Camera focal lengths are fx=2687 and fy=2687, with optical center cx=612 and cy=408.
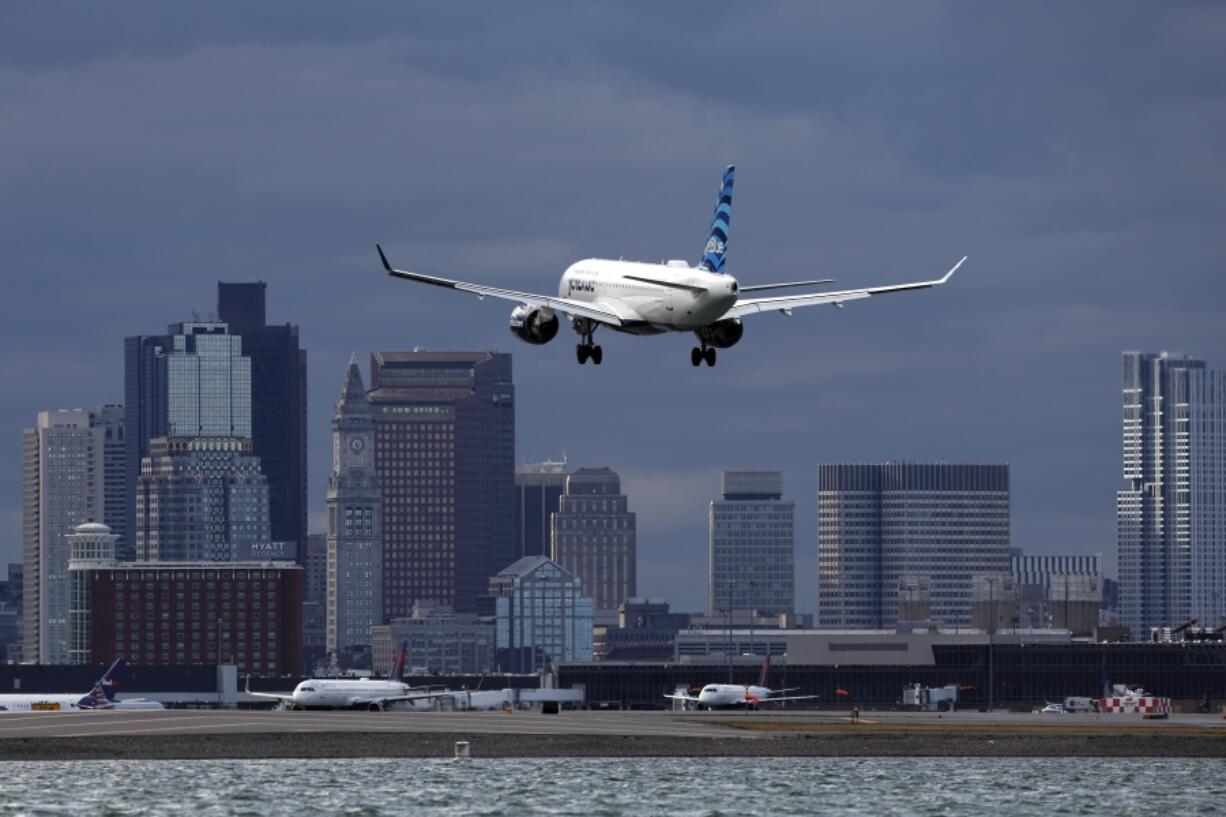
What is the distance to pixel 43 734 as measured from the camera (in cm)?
19625

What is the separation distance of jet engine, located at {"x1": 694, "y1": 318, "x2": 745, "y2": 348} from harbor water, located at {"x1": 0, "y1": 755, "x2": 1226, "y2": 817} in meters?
27.4

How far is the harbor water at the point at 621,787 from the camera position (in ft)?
490

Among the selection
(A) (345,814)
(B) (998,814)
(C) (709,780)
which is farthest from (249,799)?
(B) (998,814)

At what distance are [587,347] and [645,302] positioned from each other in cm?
575

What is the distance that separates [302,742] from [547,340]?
41124mm

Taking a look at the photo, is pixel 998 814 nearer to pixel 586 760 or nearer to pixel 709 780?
pixel 709 780

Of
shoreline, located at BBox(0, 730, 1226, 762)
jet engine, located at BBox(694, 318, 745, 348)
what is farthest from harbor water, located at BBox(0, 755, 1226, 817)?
jet engine, located at BBox(694, 318, 745, 348)

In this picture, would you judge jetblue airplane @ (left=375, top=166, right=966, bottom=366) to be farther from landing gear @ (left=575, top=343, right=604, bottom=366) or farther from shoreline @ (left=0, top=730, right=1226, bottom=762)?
shoreline @ (left=0, top=730, right=1226, bottom=762)

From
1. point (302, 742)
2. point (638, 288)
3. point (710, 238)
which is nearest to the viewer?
point (638, 288)

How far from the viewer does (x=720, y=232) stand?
18012cm

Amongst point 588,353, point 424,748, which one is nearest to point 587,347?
point 588,353

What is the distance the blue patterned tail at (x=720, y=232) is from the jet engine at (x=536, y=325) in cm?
1212

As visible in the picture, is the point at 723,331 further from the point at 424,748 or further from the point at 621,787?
the point at 424,748

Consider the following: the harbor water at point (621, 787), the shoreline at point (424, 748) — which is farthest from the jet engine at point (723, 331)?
the shoreline at point (424, 748)
